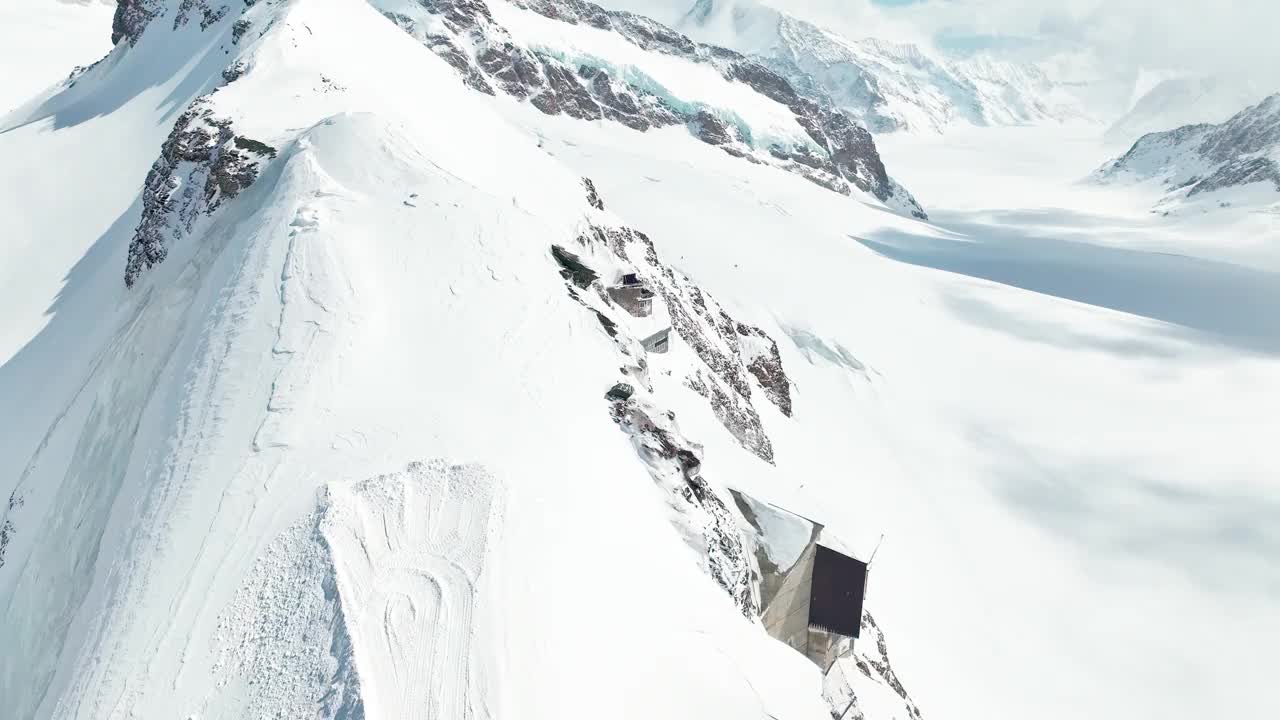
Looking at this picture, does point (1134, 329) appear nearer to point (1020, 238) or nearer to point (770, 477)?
point (770, 477)

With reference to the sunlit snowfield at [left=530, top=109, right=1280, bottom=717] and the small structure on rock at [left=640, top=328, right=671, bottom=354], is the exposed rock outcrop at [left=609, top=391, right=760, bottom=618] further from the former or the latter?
the small structure on rock at [left=640, top=328, right=671, bottom=354]

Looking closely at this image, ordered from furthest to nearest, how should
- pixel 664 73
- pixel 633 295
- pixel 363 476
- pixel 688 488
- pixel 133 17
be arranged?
pixel 664 73 → pixel 133 17 → pixel 633 295 → pixel 688 488 → pixel 363 476

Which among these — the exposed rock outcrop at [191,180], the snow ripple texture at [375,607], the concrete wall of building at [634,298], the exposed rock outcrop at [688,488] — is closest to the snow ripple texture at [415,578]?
the snow ripple texture at [375,607]

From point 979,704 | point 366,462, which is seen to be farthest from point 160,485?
point 979,704

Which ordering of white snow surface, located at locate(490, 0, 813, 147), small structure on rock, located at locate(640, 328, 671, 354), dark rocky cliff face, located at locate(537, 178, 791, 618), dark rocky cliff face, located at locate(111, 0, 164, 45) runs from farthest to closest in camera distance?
white snow surface, located at locate(490, 0, 813, 147), dark rocky cliff face, located at locate(111, 0, 164, 45), small structure on rock, located at locate(640, 328, 671, 354), dark rocky cliff face, located at locate(537, 178, 791, 618)

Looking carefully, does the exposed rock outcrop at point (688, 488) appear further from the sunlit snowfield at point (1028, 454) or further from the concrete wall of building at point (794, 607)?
the sunlit snowfield at point (1028, 454)

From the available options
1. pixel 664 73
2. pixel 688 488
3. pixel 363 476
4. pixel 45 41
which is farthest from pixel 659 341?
pixel 664 73

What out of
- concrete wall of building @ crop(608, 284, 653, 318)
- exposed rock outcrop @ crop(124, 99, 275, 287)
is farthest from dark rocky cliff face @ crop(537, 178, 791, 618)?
exposed rock outcrop @ crop(124, 99, 275, 287)

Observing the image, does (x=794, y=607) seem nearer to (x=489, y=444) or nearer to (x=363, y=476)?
(x=489, y=444)
